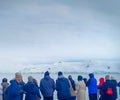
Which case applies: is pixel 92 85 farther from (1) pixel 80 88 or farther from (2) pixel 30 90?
(2) pixel 30 90

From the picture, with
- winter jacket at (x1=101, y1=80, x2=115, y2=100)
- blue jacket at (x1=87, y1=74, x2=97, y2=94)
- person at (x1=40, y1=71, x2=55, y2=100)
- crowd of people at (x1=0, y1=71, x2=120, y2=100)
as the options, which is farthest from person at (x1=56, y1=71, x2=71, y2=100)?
blue jacket at (x1=87, y1=74, x2=97, y2=94)

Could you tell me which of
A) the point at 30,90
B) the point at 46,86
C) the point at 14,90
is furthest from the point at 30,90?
the point at 46,86

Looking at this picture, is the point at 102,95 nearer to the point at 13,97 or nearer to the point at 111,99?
the point at 111,99

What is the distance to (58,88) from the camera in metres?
17.1

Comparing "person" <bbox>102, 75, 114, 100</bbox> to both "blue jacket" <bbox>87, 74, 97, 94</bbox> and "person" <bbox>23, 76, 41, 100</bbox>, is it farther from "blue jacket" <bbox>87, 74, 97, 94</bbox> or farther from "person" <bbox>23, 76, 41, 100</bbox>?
"person" <bbox>23, 76, 41, 100</bbox>

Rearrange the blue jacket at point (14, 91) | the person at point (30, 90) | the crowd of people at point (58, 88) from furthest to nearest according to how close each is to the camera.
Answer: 1. the person at point (30, 90)
2. the crowd of people at point (58, 88)
3. the blue jacket at point (14, 91)

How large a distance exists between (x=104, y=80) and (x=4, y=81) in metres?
4.64

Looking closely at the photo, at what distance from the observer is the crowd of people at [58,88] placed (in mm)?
14945

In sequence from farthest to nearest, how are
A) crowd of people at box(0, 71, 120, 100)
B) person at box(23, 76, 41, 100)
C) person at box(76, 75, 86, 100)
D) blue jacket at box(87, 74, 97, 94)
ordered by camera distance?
blue jacket at box(87, 74, 97, 94)
person at box(76, 75, 86, 100)
person at box(23, 76, 41, 100)
crowd of people at box(0, 71, 120, 100)

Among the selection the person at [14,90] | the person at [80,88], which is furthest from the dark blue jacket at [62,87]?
the person at [14,90]

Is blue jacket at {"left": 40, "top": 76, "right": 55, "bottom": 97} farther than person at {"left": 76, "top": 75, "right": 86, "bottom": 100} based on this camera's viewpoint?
No

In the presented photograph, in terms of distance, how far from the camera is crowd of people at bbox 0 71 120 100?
14.9 meters

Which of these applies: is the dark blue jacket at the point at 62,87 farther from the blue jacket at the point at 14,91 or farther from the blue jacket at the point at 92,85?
the blue jacket at the point at 14,91

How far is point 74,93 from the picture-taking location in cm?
1784
